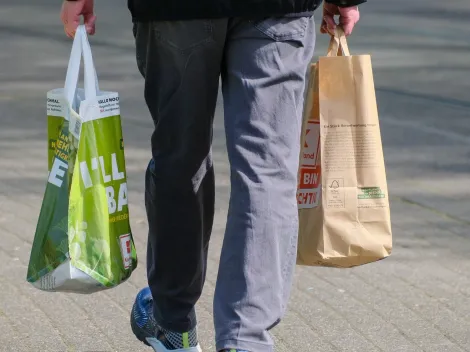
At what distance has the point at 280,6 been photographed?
304cm

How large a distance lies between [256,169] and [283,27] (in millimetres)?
Result: 389

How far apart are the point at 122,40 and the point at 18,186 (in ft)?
15.9

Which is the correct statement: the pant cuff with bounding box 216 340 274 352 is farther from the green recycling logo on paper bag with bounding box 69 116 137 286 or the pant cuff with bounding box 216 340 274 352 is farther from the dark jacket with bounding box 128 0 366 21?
the dark jacket with bounding box 128 0 366 21

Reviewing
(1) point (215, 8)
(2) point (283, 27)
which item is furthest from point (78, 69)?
(2) point (283, 27)

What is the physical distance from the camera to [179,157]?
125 inches

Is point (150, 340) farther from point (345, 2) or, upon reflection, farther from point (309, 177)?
→ point (345, 2)

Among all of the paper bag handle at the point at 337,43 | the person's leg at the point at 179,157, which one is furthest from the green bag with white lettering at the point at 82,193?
the paper bag handle at the point at 337,43

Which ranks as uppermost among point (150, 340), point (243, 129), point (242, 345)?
point (243, 129)

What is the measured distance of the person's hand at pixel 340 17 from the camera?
3.44 meters

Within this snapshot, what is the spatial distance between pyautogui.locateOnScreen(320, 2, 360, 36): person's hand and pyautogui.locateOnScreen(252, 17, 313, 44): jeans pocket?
0.34 metres

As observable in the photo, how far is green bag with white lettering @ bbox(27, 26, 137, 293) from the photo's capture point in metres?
3.34

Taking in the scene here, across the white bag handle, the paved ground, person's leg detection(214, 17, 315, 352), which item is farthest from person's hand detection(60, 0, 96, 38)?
the paved ground

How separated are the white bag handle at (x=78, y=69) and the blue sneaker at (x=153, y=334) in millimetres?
707

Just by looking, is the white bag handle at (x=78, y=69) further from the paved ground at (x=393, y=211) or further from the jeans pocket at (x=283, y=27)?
the paved ground at (x=393, y=211)
